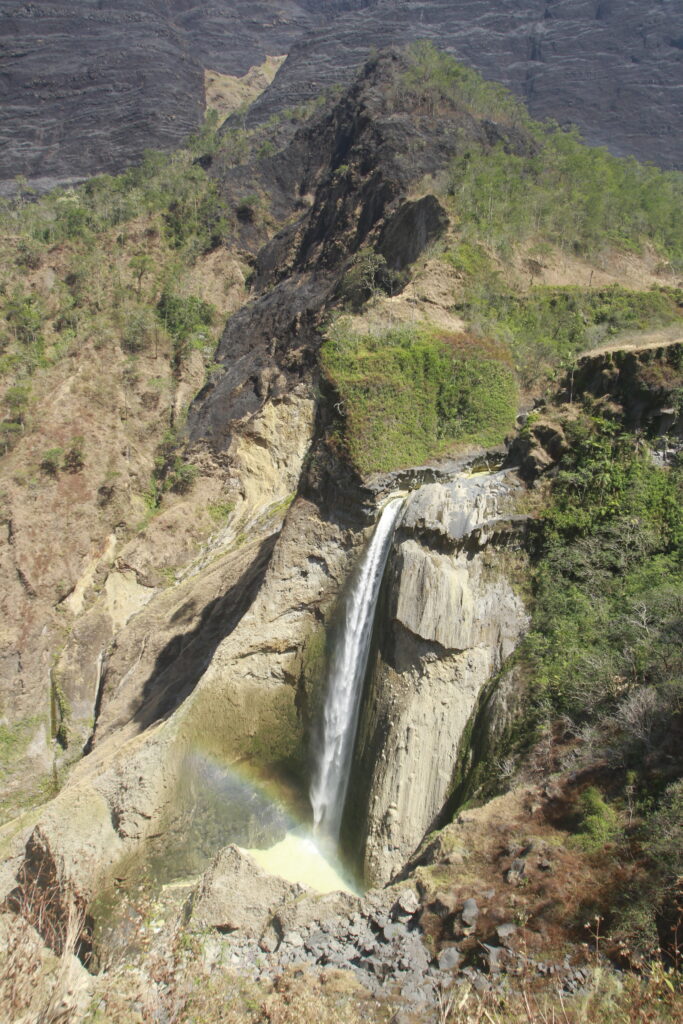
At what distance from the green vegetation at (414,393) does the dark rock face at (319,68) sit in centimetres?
5600

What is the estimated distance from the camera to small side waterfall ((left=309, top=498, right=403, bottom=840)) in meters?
13.1

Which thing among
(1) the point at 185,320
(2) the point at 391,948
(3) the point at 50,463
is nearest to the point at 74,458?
(3) the point at 50,463

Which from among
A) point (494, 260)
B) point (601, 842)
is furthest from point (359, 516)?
point (494, 260)

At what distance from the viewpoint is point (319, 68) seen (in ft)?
223

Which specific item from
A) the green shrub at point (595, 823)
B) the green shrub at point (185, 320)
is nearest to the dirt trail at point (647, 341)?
the green shrub at point (595, 823)

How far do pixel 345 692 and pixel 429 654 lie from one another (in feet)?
8.14

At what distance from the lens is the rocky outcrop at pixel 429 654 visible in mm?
11219

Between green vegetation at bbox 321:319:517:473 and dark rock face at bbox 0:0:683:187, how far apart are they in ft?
184

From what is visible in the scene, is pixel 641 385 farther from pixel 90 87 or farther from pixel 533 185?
pixel 90 87

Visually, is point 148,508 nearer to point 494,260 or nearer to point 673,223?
point 494,260

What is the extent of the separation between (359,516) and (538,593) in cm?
443

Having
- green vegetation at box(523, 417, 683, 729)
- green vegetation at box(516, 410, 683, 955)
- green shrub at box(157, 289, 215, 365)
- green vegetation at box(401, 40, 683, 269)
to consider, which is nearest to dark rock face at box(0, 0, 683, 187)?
green vegetation at box(401, 40, 683, 269)

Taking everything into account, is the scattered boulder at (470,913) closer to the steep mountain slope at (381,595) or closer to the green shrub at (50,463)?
the steep mountain slope at (381,595)

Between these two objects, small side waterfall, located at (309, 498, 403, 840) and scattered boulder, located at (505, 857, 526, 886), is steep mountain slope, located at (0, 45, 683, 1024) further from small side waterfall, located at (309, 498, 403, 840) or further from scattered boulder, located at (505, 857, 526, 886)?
small side waterfall, located at (309, 498, 403, 840)
